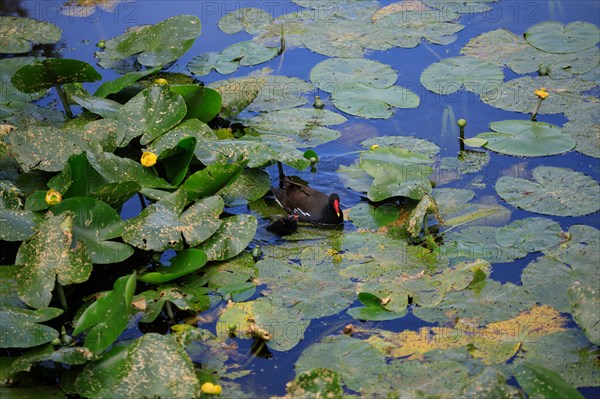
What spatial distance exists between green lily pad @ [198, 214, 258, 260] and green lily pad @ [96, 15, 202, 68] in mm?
2023

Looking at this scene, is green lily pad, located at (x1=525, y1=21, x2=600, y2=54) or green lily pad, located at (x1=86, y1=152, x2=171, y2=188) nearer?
green lily pad, located at (x1=86, y1=152, x2=171, y2=188)

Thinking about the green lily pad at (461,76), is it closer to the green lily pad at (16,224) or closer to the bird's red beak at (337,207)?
the bird's red beak at (337,207)

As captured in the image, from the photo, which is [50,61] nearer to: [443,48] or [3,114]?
[3,114]

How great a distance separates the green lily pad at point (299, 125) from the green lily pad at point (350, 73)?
0.38 m

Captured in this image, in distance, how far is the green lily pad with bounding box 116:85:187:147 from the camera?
5.20 metres

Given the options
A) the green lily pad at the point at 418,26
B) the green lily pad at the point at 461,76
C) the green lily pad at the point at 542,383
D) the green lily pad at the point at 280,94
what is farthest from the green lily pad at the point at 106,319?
the green lily pad at the point at 418,26

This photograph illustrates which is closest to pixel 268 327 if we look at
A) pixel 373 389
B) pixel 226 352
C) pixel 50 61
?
pixel 226 352

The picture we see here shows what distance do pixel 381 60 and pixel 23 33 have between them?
3393 millimetres

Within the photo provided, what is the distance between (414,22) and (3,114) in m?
3.68

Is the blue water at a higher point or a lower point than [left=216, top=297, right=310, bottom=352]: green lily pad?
higher

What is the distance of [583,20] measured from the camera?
22.9 ft

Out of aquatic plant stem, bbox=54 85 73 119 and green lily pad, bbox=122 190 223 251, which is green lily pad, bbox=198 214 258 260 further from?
aquatic plant stem, bbox=54 85 73 119

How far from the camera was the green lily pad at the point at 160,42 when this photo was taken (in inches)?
241

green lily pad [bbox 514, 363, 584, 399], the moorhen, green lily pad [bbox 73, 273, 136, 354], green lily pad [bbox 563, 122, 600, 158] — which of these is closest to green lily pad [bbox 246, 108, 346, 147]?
the moorhen
